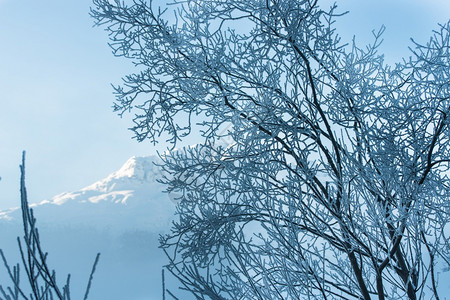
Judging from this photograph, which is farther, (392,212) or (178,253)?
(178,253)

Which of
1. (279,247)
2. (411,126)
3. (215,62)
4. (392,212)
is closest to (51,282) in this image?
(279,247)

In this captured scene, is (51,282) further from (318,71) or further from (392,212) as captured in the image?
(318,71)

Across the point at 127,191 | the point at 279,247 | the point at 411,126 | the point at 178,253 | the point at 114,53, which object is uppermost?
the point at 127,191

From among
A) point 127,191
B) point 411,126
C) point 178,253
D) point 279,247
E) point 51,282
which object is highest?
point 127,191

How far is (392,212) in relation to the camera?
301cm

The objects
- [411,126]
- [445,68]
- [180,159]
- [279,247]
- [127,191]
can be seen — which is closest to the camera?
[279,247]

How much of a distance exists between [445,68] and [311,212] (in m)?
1.94

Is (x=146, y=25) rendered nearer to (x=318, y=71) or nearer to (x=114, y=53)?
(x=114, y=53)

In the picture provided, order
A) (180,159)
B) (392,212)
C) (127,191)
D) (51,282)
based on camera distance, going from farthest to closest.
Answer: (127,191), (180,159), (392,212), (51,282)

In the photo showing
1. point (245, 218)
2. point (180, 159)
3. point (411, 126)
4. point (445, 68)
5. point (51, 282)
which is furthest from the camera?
point (180, 159)

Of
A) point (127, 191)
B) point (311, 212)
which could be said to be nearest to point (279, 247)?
point (311, 212)

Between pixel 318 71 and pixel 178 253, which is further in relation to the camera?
pixel 178 253

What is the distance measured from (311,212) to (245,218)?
161 cm

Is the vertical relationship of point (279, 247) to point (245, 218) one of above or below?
below
